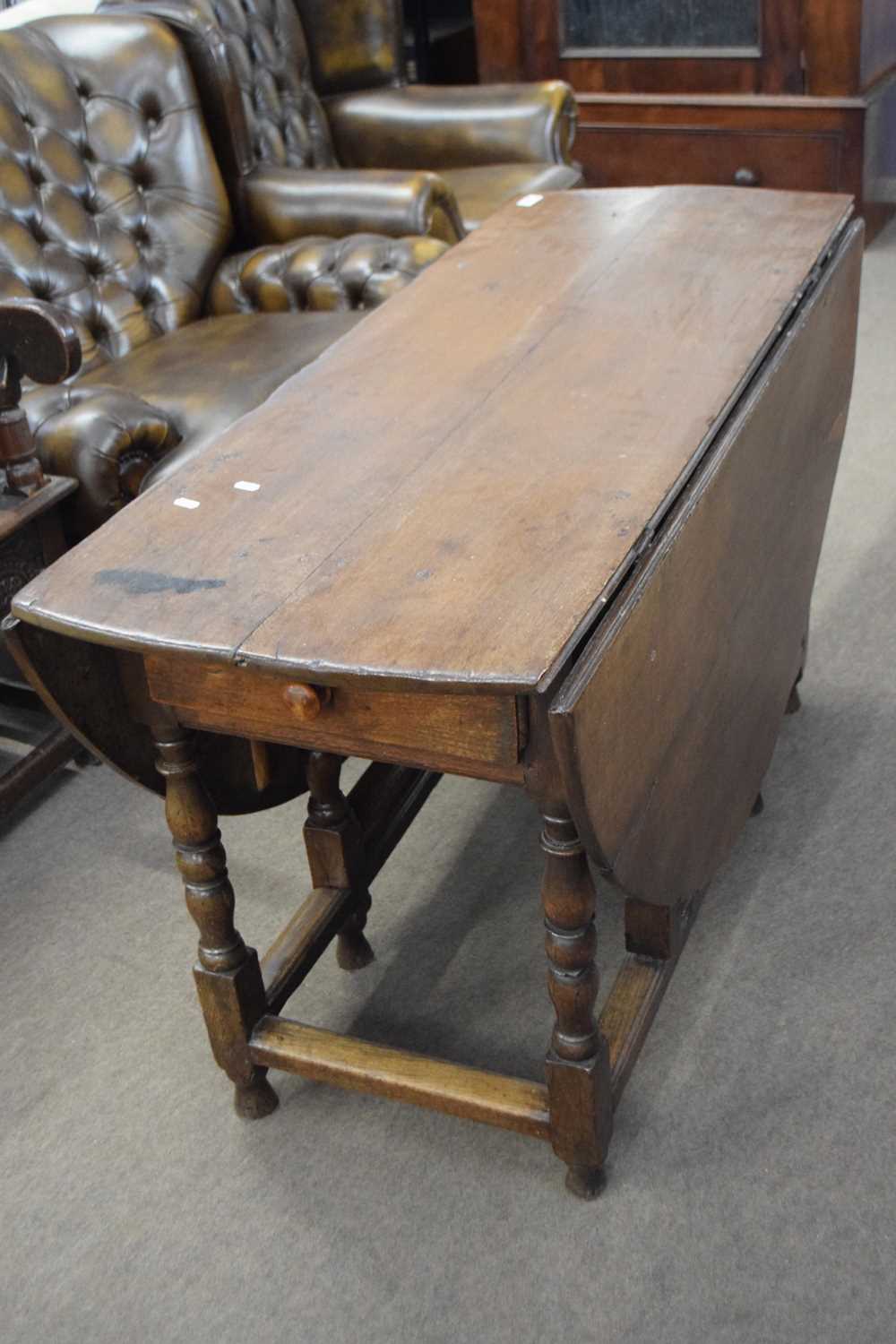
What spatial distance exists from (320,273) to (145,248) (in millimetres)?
368

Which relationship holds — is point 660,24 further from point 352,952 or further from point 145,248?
point 352,952

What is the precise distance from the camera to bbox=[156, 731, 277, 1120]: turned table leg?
1639mm

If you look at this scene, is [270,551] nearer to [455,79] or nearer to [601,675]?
[601,675]

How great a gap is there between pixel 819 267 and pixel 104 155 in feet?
5.11

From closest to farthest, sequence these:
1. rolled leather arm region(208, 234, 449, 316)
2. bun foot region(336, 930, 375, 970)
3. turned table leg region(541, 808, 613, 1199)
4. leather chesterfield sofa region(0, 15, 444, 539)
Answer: turned table leg region(541, 808, 613, 1199), bun foot region(336, 930, 375, 970), leather chesterfield sofa region(0, 15, 444, 539), rolled leather arm region(208, 234, 449, 316)

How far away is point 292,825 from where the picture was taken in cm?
239

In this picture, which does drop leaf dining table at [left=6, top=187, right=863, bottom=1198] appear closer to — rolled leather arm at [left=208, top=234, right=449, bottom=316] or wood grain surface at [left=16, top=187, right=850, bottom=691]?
wood grain surface at [left=16, top=187, right=850, bottom=691]

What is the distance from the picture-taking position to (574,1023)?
62.8 inches

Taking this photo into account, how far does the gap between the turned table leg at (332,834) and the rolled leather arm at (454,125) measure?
2134mm

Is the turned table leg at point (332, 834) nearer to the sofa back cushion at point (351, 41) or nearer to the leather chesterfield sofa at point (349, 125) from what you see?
the leather chesterfield sofa at point (349, 125)

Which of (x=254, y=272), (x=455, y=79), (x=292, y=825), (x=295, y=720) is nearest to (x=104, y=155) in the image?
(x=254, y=272)

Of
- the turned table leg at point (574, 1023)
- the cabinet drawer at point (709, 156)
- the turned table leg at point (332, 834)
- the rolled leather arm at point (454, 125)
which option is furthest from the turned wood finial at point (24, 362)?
the cabinet drawer at point (709, 156)

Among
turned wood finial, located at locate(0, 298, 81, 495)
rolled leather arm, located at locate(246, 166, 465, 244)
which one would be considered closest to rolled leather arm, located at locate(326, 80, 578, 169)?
rolled leather arm, located at locate(246, 166, 465, 244)

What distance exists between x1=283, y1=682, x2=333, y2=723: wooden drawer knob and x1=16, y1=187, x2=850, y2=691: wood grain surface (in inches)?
2.4
